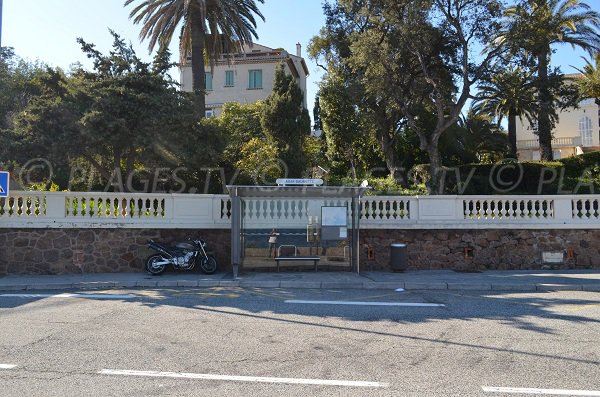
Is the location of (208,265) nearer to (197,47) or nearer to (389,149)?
(197,47)

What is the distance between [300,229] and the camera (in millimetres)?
13812

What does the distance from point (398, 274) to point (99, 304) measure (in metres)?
7.51

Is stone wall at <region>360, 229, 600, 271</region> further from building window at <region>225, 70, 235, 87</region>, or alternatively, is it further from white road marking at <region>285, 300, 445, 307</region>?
building window at <region>225, 70, 235, 87</region>

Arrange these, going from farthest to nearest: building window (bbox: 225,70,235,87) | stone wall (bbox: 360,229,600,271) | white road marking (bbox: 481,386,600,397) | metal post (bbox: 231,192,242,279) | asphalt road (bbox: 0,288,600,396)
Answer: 1. building window (bbox: 225,70,235,87)
2. stone wall (bbox: 360,229,600,271)
3. metal post (bbox: 231,192,242,279)
4. asphalt road (bbox: 0,288,600,396)
5. white road marking (bbox: 481,386,600,397)

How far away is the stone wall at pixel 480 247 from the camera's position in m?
14.1

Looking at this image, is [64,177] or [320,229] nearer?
[320,229]

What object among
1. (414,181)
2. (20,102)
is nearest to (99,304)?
(414,181)

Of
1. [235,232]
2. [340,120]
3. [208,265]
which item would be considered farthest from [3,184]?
[340,120]

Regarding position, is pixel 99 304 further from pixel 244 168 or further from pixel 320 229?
pixel 244 168

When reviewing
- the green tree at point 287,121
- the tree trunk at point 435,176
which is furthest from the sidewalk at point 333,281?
the green tree at point 287,121

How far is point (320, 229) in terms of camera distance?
13.6 metres

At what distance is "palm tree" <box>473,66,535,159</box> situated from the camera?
24.1 m

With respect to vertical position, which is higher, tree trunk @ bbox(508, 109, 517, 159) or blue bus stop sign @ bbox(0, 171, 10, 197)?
tree trunk @ bbox(508, 109, 517, 159)

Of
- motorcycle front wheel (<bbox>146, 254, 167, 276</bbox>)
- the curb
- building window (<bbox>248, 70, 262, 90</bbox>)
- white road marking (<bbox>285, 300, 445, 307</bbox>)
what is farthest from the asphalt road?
building window (<bbox>248, 70, 262, 90</bbox>)
